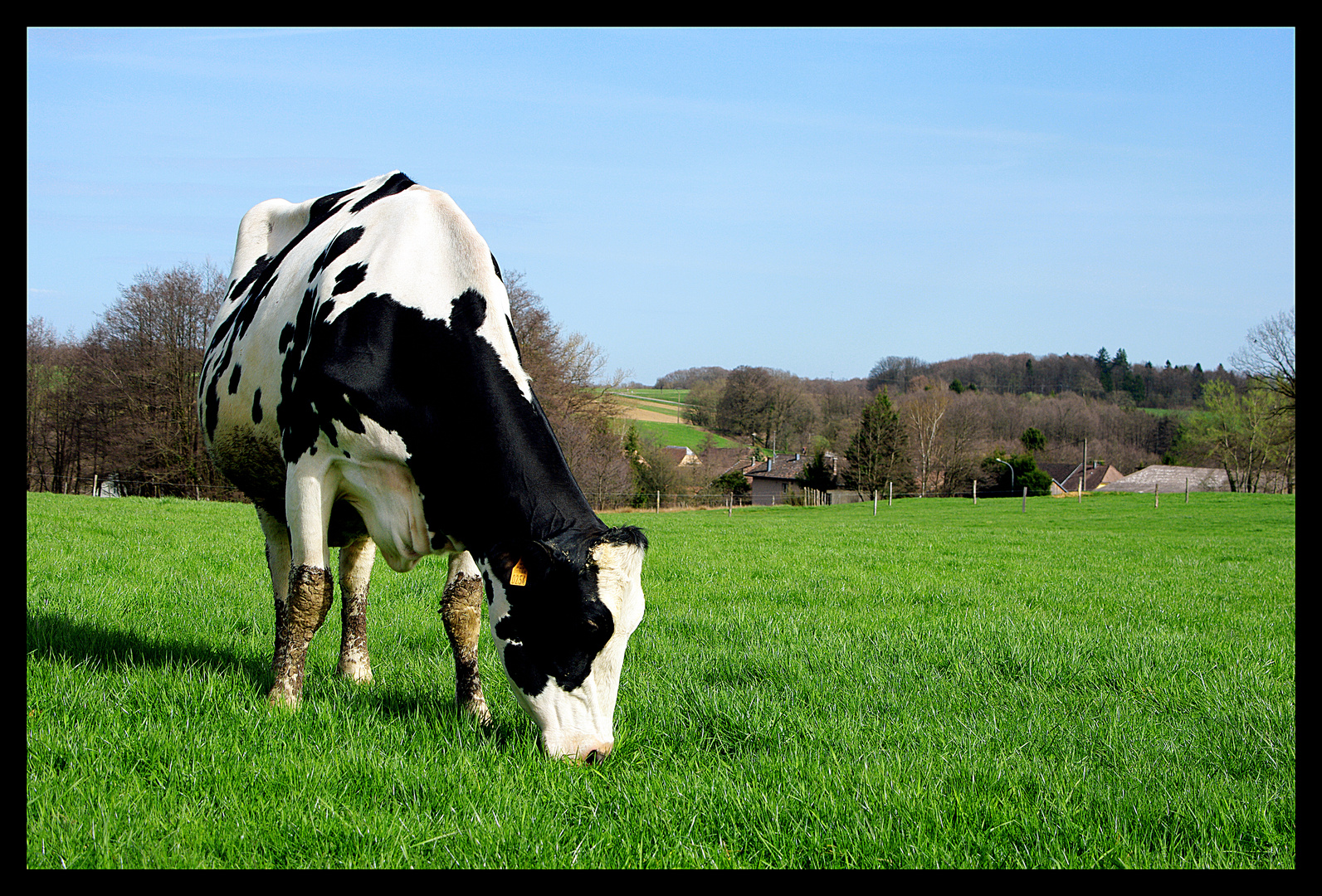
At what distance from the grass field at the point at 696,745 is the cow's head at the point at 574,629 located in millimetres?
176

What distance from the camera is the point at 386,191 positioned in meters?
5.42

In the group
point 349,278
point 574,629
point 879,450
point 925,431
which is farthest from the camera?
point 925,431

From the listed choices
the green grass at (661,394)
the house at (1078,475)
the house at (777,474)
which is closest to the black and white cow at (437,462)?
the house at (777,474)

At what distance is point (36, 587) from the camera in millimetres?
7344

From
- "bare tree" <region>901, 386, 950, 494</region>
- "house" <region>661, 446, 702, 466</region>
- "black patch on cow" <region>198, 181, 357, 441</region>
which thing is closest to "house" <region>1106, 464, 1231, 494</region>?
"bare tree" <region>901, 386, 950, 494</region>

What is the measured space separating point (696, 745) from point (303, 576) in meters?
2.17

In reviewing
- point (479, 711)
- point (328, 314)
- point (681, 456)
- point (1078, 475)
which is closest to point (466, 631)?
point (479, 711)

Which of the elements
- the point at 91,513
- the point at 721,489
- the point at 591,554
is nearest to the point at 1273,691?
the point at 591,554

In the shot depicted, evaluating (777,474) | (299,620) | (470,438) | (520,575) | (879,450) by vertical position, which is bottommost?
(777,474)

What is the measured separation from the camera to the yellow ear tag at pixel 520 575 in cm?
375

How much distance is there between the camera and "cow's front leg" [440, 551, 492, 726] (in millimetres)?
4484

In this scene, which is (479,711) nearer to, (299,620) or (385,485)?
(299,620)
